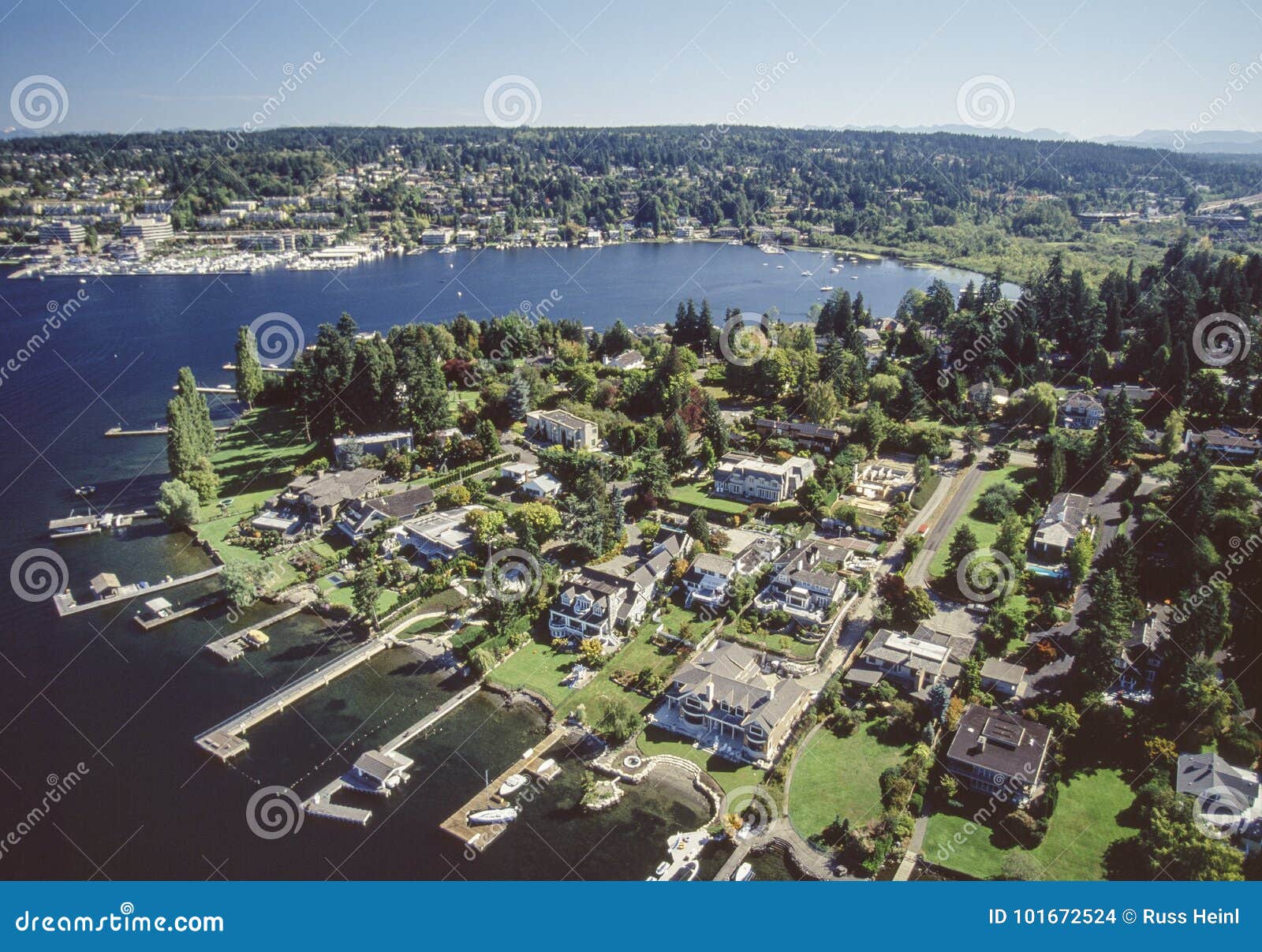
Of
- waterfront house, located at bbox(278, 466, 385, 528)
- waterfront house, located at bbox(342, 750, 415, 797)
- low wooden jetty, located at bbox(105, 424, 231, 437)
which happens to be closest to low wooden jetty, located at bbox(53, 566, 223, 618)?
waterfront house, located at bbox(278, 466, 385, 528)

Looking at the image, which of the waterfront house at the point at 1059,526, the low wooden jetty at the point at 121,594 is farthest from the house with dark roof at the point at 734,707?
the low wooden jetty at the point at 121,594

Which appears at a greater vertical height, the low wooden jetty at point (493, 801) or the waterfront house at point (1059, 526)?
the waterfront house at point (1059, 526)

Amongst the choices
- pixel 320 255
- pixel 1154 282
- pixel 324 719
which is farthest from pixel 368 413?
pixel 320 255

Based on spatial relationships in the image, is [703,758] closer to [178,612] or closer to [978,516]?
[978,516]

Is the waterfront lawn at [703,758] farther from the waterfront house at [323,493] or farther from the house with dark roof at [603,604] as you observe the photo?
the waterfront house at [323,493]

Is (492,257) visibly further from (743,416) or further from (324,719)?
(324,719)

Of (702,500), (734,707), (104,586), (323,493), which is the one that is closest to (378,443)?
(323,493)
